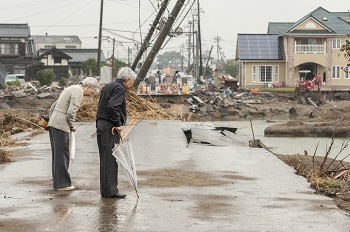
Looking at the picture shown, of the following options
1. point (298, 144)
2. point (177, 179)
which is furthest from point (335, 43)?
point (177, 179)

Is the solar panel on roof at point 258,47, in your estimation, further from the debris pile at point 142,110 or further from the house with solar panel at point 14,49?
the debris pile at point 142,110

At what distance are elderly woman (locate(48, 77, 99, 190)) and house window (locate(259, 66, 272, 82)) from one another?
6680cm

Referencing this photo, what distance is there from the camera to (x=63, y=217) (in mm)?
8805

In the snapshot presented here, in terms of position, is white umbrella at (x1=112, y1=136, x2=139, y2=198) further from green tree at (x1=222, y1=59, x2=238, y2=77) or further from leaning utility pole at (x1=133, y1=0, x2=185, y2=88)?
green tree at (x1=222, y1=59, x2=238, y2=77)

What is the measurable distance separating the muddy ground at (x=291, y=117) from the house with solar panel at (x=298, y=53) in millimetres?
9209

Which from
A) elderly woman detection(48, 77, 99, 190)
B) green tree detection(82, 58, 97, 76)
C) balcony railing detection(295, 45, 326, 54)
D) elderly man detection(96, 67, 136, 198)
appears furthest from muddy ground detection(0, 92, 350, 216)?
green tree detection(82, 58, 97, 76)

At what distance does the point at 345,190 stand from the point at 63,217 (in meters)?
5.13

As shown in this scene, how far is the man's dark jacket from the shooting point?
10.0 metres

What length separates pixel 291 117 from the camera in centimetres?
5581

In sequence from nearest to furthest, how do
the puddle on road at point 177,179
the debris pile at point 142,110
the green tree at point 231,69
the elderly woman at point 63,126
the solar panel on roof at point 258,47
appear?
1. the elderly woman at point 63,126
2. the puddle on road at point 177,179
3. the debris pile at point 142,110
4. the solar panel on roof at point 258,47
5. the green tree at point 231,69

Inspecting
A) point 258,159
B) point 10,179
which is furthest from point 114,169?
point 258,159

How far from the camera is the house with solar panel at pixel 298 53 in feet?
246

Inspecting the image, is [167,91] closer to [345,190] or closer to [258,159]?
[258,159]

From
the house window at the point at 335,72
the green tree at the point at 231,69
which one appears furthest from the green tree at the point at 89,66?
the green tree at the point at 231,69
